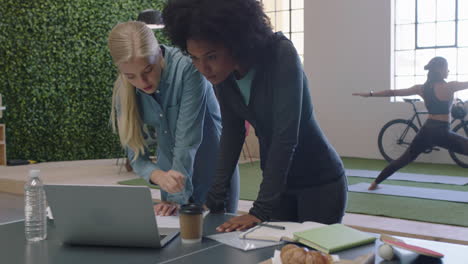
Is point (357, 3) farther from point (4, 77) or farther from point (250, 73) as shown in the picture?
point (250, 73)

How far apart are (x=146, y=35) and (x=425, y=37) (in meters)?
6.68

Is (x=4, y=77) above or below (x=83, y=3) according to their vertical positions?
below

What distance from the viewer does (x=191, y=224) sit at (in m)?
1.44

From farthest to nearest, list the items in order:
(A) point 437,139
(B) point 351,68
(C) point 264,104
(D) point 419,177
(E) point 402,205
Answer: (B) point 351,68 → (D) point 419,177 → (A) point 437,139 → (E) point 402,205 → (C) point 264,104

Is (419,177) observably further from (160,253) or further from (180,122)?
(160,253)

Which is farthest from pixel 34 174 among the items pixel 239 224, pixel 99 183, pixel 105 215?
pixel 99 183

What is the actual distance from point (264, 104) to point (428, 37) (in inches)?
265

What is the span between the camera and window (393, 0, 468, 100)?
749 centimetres

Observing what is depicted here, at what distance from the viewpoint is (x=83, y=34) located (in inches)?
311

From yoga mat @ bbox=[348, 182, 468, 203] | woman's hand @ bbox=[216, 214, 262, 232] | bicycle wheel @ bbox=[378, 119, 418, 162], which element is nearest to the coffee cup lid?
woman's hand @ bbox=[216, 214, 262, 232]

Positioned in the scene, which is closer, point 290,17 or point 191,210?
point 191,210

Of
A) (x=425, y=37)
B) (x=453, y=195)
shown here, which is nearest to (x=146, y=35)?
(x=453, y=195)

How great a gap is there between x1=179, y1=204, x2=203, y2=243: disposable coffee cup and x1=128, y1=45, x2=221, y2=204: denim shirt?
0.34 m

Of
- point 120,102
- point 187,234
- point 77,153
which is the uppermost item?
point 120,102
